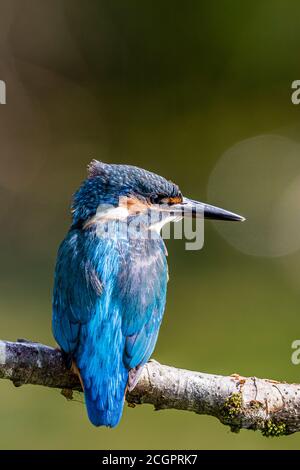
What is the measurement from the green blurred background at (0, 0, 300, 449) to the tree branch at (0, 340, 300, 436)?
8.67 ft

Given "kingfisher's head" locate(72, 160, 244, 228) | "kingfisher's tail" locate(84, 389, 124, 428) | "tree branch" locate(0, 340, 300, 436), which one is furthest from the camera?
"kingfisher's head" locate(72, 160, 244, 228)

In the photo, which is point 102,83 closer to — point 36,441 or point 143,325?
point 36,441

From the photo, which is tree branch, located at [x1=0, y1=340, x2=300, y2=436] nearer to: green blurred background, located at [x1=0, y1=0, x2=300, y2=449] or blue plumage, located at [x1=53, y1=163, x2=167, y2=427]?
blue plumage, located at [x1=53, y1=163, x2=167, y2=427]

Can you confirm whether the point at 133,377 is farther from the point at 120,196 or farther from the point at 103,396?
the point at 120,196

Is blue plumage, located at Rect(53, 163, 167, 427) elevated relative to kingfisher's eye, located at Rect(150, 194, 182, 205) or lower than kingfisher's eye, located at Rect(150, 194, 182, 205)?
lower

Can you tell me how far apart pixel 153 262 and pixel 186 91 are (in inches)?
156

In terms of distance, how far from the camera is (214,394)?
6.22 feet

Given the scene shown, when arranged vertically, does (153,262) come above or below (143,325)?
above

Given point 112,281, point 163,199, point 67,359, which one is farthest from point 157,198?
point 67,359

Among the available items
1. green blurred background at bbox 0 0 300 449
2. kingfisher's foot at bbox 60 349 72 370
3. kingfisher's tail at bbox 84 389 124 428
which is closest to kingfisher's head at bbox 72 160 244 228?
kingfisher's foot at bbox 60 349 72 370

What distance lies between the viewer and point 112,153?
18.3ft

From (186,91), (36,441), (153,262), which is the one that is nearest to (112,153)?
(186,91)

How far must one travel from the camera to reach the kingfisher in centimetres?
183
